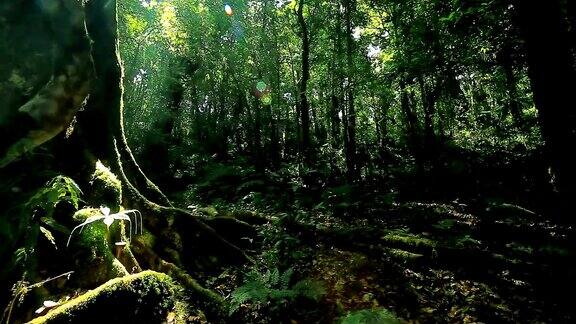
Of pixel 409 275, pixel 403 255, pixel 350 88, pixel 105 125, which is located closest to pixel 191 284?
pixel 105 125

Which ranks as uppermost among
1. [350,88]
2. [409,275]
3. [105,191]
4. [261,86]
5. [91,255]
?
[261,86]

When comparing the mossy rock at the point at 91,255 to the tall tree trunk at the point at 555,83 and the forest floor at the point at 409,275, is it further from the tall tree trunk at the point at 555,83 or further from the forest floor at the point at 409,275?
the tall tree trunk at the point at 555,83

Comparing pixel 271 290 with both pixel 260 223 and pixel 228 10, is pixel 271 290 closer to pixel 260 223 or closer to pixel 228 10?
pixel 260 223

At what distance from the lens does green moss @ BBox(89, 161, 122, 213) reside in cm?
477

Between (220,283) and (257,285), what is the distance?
0.86 metres

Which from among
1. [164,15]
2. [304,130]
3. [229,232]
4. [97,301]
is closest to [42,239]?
[97,301]

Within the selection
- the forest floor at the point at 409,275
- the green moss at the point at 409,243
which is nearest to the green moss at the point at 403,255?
the forest floor at the point at 409,275

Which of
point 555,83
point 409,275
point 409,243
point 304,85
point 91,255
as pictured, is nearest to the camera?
point 91,255

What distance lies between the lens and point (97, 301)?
134 inches

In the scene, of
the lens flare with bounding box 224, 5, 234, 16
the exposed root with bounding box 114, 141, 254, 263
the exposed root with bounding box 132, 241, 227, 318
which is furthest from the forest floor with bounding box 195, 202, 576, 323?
the lens flare with bounding box 224, 5, 234, 16

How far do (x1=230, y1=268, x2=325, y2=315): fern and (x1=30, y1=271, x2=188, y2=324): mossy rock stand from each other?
0.76 meters

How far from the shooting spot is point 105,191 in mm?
4867

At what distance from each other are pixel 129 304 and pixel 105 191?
5.76 feet

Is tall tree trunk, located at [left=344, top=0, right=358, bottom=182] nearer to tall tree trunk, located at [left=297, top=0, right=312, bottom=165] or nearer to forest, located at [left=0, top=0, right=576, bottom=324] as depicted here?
forest, located at [left=0, top=0, right=576, bottom=324]
